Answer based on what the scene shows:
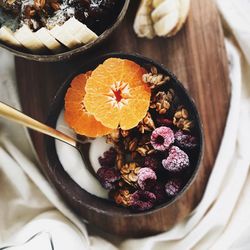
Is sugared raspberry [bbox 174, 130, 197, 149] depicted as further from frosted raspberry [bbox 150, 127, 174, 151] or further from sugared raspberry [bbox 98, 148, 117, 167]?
sugared raspberry [bbox 98, 148, 117, 167]

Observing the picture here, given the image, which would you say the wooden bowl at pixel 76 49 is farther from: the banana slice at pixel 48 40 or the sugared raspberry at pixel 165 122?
the sugared raspberry at pixel 165 122

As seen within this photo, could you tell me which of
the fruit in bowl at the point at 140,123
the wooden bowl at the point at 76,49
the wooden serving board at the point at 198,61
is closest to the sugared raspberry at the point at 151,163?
the fruit in bowl at the point at 140,123

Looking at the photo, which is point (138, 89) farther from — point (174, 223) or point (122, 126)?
point (174, 223)

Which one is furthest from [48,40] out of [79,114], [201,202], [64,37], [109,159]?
[201,202]

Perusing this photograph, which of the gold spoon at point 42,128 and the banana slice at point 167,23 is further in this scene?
the banana slice at point 167,23

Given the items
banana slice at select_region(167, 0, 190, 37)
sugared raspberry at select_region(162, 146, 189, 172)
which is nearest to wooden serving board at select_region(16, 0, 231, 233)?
banana slice at select_region(167, 0, 190, 37)

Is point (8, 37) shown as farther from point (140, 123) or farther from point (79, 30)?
point (140, 123)
